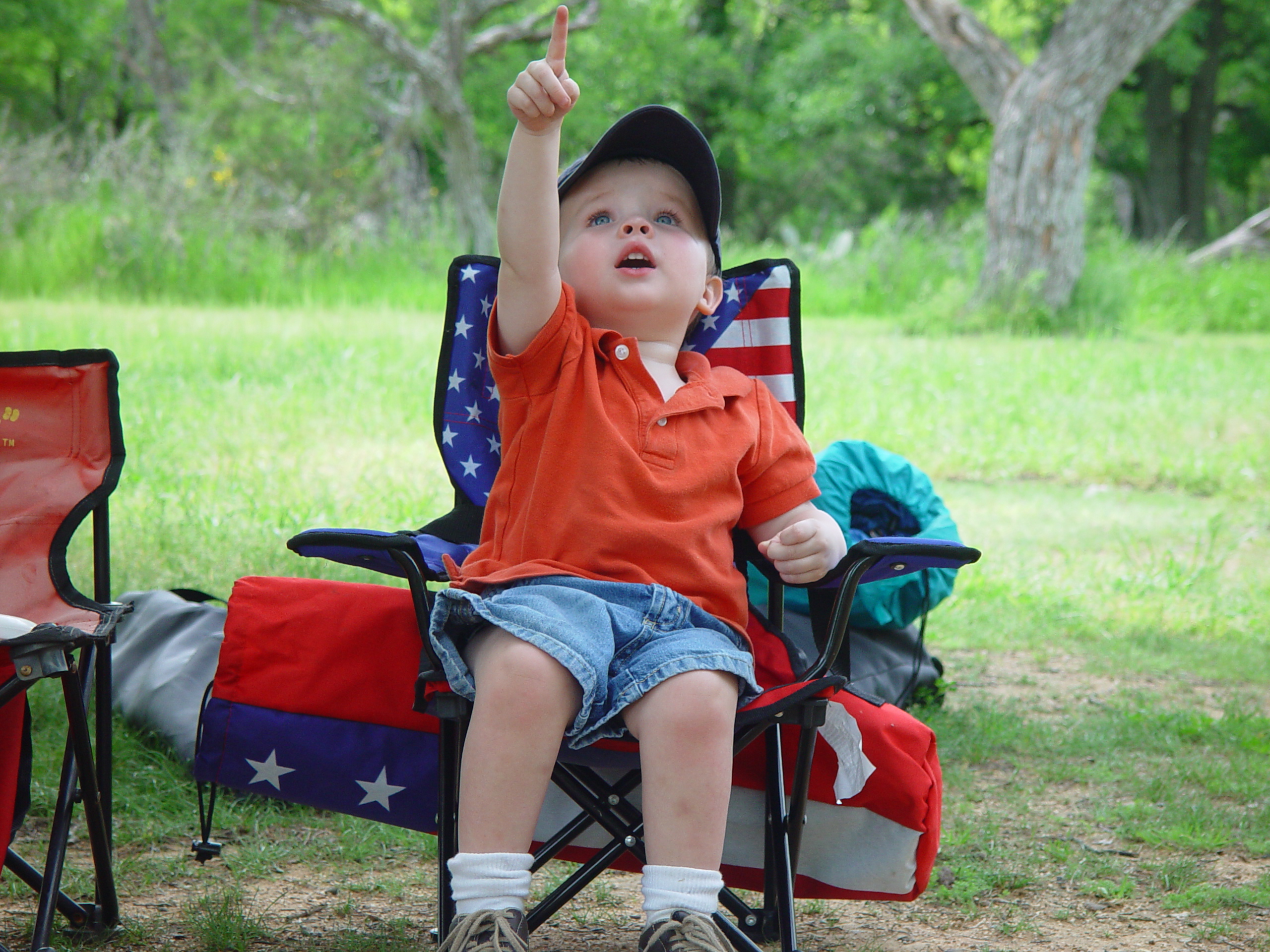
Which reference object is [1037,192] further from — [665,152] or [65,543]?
[65,543]

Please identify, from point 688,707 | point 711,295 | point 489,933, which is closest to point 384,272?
point 711,295

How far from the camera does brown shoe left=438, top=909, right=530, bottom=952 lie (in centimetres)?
135

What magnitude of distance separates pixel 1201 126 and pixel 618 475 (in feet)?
58.5

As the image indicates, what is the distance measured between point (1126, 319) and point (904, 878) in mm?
8160

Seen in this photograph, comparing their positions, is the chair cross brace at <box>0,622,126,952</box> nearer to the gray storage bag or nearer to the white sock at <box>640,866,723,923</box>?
the gray storage bag

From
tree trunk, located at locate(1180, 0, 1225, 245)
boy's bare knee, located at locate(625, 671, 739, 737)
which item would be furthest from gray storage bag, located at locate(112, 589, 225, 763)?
tree trunk, located at locate(1180, 0, 1225, 245)

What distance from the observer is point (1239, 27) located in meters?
17.2

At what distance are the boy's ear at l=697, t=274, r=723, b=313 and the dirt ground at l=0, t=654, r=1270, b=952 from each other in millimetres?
1073

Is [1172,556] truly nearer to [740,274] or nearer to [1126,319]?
[740,274]

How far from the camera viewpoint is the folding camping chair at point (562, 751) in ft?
5.13

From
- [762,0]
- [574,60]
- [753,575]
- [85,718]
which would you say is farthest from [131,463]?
[574,60]

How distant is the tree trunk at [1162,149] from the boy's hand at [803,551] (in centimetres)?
1684

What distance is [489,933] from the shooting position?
4.45 ft

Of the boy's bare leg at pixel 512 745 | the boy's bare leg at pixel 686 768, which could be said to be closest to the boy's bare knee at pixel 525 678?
the boy's bare leg at pixel 512 745
